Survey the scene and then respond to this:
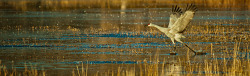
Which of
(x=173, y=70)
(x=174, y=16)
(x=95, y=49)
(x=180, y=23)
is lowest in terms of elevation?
(x=173, y=70)

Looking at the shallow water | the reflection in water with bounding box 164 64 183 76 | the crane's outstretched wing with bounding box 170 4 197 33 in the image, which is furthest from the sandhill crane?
the reflection in water with bounding box 164 64 183 76

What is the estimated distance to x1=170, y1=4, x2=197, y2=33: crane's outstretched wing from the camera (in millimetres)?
12227

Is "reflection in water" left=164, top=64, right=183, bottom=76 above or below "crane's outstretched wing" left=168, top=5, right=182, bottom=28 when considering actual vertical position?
below

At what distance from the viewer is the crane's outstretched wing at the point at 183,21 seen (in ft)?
40.1

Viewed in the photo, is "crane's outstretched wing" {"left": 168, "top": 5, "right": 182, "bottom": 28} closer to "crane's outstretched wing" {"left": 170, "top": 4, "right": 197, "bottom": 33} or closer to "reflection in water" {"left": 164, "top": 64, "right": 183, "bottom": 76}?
"crane's outstretched wing" {"left": 170, "top": 4, "right": 197, "bottom": 33}

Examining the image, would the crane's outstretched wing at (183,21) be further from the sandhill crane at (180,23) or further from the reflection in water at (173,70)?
the reflection in water at (173,70)

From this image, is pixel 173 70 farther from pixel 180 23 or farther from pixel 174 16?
pixel 174 16

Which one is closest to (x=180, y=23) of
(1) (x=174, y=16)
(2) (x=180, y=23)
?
(2) (x=180, y=23)

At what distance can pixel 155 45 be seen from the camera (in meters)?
15.0

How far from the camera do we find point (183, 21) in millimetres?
12266

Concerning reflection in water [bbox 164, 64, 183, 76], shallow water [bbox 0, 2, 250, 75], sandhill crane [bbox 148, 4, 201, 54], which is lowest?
reflection in water [bbox 164, 64, 183, 76]

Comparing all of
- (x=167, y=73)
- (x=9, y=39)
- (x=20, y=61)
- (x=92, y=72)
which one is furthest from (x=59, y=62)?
Answer: (x=9, y=39)

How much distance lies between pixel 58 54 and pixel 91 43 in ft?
8.99

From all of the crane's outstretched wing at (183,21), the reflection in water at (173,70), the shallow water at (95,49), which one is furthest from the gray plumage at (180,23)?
the reflection in water at (173,70)
